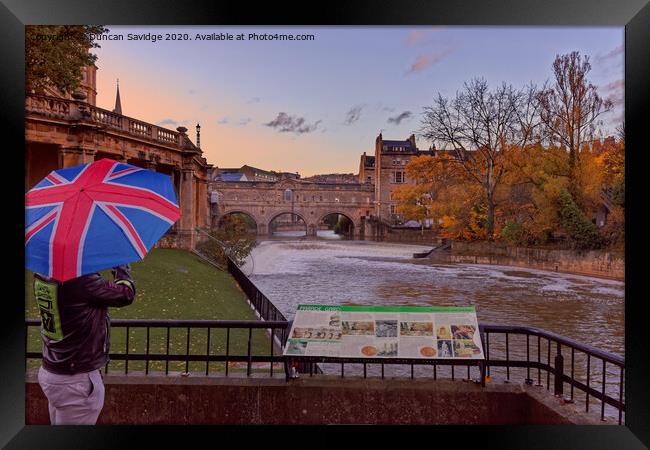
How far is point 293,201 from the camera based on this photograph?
539 centimetres

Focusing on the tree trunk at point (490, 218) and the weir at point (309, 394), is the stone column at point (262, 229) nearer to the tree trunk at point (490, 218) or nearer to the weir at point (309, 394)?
the weir at point (309, 394)

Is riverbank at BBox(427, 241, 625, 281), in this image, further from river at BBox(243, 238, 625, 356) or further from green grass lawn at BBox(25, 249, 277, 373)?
green grass lawn at BBox(25, 249, 277, 373)

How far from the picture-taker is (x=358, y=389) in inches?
145

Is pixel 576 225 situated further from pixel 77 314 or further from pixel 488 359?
pixel 77 314

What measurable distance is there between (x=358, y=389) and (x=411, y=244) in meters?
1.96

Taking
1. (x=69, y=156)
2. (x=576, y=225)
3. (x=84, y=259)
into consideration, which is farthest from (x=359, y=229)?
(x=84, y=259)

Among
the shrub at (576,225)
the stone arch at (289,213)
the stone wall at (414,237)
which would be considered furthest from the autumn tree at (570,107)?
the stone arch at (289,213)

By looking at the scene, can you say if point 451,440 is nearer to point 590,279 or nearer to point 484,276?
point 484,276

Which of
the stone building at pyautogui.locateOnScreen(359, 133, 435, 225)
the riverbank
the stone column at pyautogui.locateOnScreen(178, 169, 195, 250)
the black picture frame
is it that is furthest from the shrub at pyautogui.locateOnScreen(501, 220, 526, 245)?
the stone column at pyautogui.locateOnScreen(178, 169, 195, 250)

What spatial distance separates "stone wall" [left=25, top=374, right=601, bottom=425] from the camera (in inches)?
141

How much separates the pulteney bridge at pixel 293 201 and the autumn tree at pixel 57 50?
69.1 inches

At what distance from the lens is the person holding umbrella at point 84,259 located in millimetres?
2641
